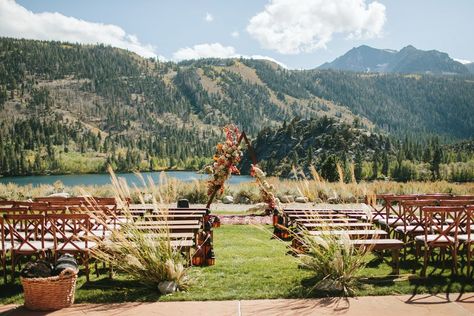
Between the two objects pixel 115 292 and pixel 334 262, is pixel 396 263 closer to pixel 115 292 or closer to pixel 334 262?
pixel 334 262

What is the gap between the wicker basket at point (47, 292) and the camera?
4832 mm

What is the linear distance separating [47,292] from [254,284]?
2463 mm

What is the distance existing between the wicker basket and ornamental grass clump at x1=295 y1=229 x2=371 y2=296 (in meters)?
2.87

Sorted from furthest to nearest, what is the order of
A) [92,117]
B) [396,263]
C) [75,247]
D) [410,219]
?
[92,117] < [410,219] < [396,263] < [75,247]

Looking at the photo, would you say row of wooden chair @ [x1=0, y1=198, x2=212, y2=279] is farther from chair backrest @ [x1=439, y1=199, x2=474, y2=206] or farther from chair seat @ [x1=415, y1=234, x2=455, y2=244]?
chair backrest @ [x1=439, y1=199, x2=474, y2=206]

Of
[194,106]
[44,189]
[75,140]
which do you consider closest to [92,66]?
[194,106]

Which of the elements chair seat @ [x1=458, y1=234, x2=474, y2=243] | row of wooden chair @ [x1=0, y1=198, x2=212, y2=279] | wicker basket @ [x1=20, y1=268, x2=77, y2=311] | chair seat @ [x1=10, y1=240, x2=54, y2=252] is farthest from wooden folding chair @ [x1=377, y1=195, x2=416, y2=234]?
chair seat @ [x1=10, y1=240, x2=54, y2=252]

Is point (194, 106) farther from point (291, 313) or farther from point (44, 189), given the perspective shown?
point (291, 313)

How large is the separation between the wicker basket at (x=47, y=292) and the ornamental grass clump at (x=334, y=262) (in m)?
2.87

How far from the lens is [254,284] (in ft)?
18.6

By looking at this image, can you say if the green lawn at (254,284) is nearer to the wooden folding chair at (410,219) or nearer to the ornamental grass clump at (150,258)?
the ornamental grass clump at (150,258)

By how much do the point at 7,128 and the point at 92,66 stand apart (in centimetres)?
6954

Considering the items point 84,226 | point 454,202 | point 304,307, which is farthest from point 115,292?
point 454,202

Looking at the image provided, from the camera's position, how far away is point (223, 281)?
5805mm
